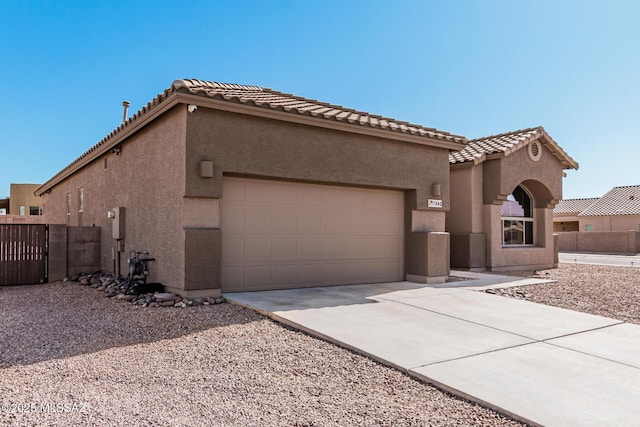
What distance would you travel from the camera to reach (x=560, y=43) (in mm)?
12523

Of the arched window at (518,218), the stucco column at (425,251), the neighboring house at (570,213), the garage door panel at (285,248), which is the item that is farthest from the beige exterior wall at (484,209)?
the neighboring house at (570,213)

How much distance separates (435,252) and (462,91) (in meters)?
6.54

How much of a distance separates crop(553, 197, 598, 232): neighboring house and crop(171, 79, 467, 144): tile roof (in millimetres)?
37471

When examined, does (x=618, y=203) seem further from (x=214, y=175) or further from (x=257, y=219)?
(x=214, y=175)

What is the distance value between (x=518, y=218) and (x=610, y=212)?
28.3 m

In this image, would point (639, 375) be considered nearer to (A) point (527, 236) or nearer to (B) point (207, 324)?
(B) point (207, 324)

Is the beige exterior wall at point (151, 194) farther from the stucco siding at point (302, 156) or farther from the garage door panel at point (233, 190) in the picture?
the garage door panel at point (233, 190)

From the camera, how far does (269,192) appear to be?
9297mm

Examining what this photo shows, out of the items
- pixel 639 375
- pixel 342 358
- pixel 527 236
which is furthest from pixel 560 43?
pixel 342 358

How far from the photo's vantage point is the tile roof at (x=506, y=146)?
47.9 ft

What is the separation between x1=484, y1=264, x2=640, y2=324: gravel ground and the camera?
8.20 m

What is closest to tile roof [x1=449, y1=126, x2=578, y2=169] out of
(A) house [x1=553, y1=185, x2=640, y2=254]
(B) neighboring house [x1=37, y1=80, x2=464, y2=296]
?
(B) neighboring house [x1=37, y1=80, x2=464, y2=296]

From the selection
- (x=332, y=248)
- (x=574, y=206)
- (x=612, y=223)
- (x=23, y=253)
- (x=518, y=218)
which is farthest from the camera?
(x=574, y=206)

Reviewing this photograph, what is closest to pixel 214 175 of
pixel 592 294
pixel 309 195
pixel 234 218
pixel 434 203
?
pixel 234 218
